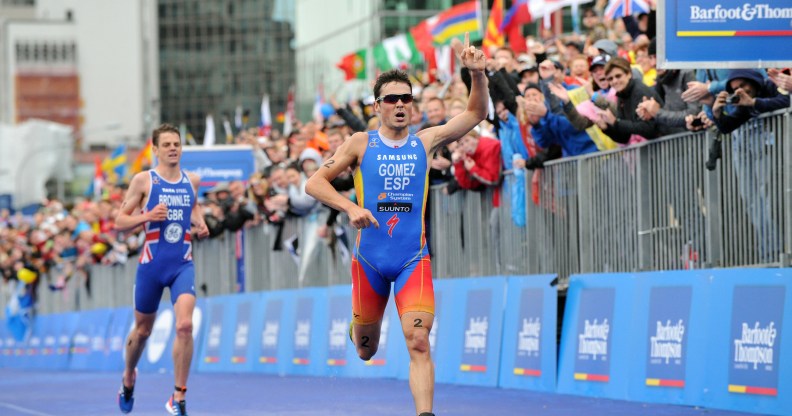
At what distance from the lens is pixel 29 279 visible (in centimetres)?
3619

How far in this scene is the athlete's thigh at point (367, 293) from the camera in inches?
442

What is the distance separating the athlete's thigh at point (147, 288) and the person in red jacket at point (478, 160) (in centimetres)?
414

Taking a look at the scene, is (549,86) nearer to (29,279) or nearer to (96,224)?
(96,224)

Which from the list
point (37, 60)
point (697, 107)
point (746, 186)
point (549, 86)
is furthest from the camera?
point (37, 60)

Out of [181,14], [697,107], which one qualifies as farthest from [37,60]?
[697,107]

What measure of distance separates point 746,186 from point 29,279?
83.4 ft

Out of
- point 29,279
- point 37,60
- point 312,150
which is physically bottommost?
point 29,279

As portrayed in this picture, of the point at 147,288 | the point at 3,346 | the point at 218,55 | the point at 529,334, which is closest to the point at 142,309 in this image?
the point at 147,288

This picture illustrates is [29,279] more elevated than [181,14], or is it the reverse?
[181,14]

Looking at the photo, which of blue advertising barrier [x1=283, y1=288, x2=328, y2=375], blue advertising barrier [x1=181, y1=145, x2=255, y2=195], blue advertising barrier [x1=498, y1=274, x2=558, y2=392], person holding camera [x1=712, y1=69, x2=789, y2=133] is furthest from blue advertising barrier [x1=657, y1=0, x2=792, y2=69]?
blue advertising barrier [x1=181, y1=145, x2=255, y2=195]

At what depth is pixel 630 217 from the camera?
50.1 feet

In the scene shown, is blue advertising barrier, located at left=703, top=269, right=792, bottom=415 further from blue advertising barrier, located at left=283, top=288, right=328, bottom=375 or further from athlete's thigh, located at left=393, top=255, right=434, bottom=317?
blue advertising barrier, located at left=283, top=288, right=328, bottom=375

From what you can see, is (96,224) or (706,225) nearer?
(706,225)

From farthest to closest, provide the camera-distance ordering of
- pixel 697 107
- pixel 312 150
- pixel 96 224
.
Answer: pixel 96 224 < pixel 312 150 < pixel 697 107
